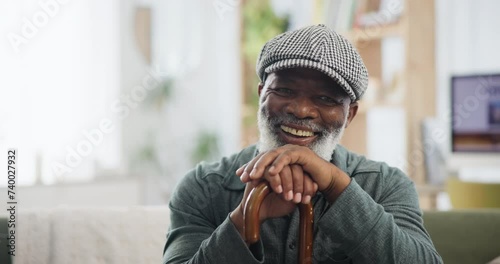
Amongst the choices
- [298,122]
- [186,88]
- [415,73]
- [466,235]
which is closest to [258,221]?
[298,122]

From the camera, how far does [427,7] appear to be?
3.84 meters

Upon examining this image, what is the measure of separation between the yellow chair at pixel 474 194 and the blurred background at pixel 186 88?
1.36ft

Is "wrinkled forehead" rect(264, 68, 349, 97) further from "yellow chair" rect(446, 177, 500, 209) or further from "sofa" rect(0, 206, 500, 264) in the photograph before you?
"yellow chair" rect(446, 177, 500, 209)

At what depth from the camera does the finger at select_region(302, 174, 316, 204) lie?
1.14 meters

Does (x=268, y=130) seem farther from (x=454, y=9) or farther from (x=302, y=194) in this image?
(x=454, y=9)

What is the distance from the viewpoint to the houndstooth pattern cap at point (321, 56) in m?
1.29

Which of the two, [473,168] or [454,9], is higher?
[454,9]

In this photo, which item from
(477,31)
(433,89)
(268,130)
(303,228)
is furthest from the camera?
(477,31)

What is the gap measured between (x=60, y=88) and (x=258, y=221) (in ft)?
11.3

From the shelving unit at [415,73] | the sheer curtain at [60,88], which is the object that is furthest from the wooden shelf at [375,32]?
the sheer curtain at [60,88]

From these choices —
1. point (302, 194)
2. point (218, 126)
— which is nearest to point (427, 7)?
point (218, 126)

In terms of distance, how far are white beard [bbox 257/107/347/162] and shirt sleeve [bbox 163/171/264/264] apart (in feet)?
0.63

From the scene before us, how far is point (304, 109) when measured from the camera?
1.33 meters

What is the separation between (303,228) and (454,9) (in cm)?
377
